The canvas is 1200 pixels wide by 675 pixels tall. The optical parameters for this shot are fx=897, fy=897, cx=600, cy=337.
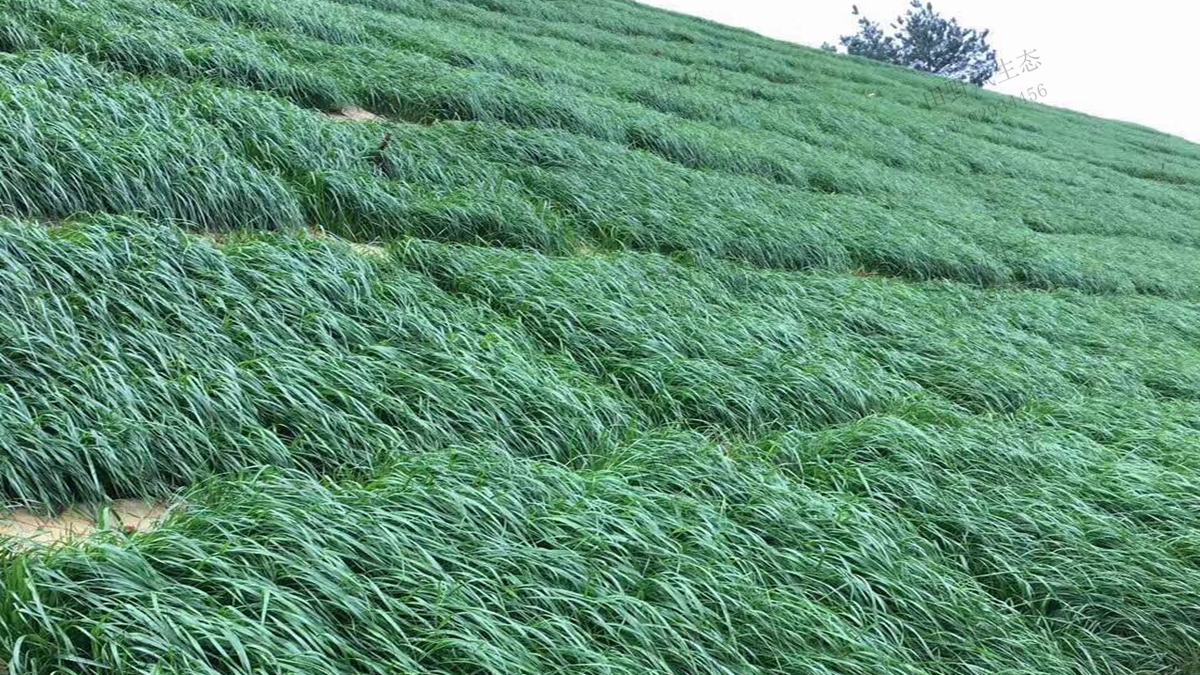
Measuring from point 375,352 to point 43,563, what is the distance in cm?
189

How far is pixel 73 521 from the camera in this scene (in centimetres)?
309

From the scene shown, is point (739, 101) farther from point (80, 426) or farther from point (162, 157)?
point (80, 426)

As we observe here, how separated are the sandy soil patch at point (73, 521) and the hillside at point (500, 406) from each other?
0.04 m

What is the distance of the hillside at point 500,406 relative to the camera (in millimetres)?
2787

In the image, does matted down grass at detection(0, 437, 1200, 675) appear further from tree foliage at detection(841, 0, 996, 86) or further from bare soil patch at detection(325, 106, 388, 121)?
tree foliage at detection(841, 0, 996, 86)

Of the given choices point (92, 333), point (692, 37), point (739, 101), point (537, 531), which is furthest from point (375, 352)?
point (692, 37)

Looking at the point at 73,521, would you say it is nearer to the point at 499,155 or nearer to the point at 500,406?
the point at 500,406

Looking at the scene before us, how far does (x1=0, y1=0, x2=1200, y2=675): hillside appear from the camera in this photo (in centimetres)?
279

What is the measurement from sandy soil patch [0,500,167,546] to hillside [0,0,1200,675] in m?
0.04

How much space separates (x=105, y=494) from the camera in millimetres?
3203

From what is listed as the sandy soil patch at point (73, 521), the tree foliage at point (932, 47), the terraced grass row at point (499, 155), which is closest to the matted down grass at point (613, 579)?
the sandy soil patch at point (73, 521)

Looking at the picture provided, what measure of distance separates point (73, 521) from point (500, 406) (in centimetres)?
173

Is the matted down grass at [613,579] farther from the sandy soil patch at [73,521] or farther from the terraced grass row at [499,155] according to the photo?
the terraced grass row at [499,155]

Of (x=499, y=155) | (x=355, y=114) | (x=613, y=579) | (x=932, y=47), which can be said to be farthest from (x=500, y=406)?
(x=932, y=47)
